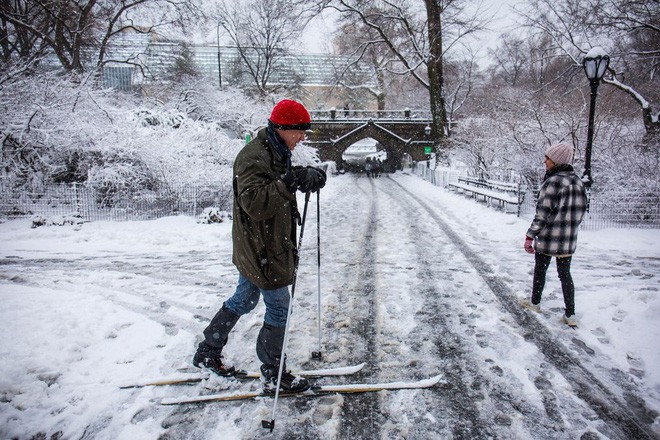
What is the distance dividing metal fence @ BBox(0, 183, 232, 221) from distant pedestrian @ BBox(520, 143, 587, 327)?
9.24m

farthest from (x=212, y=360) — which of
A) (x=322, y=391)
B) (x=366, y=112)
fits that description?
(x=366, y=112)

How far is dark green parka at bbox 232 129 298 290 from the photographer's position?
8.05ft

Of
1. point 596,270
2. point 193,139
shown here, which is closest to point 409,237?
point 596,270

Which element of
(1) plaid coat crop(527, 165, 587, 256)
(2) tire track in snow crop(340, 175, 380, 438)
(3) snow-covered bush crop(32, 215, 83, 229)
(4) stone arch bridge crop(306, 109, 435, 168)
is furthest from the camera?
(4) stone arch bridge crop(306, 109, 435, 168)

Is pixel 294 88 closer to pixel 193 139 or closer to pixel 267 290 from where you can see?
pixel 193 139

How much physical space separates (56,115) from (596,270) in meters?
14.1

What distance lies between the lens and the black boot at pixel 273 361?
2.82 m

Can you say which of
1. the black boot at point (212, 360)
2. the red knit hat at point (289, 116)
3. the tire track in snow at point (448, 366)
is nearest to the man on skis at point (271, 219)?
the red knit hat at point (289, 116)

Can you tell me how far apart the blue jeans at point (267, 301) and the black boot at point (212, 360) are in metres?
0.42

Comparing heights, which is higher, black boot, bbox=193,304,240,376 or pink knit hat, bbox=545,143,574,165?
pink knit hat, bbox=545,143,574,165

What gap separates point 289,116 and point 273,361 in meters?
1.82

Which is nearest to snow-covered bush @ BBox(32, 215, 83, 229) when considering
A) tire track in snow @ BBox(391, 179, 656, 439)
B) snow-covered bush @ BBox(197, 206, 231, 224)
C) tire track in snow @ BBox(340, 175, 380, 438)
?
snow-covered bush @ BBox(197, 206, 231, 224)

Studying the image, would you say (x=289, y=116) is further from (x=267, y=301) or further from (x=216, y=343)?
(x=216, y=343)

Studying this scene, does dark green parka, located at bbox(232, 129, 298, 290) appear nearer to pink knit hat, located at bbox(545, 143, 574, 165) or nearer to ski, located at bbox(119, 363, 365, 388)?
ski, located at bbox(119, 363, 365, 388)
